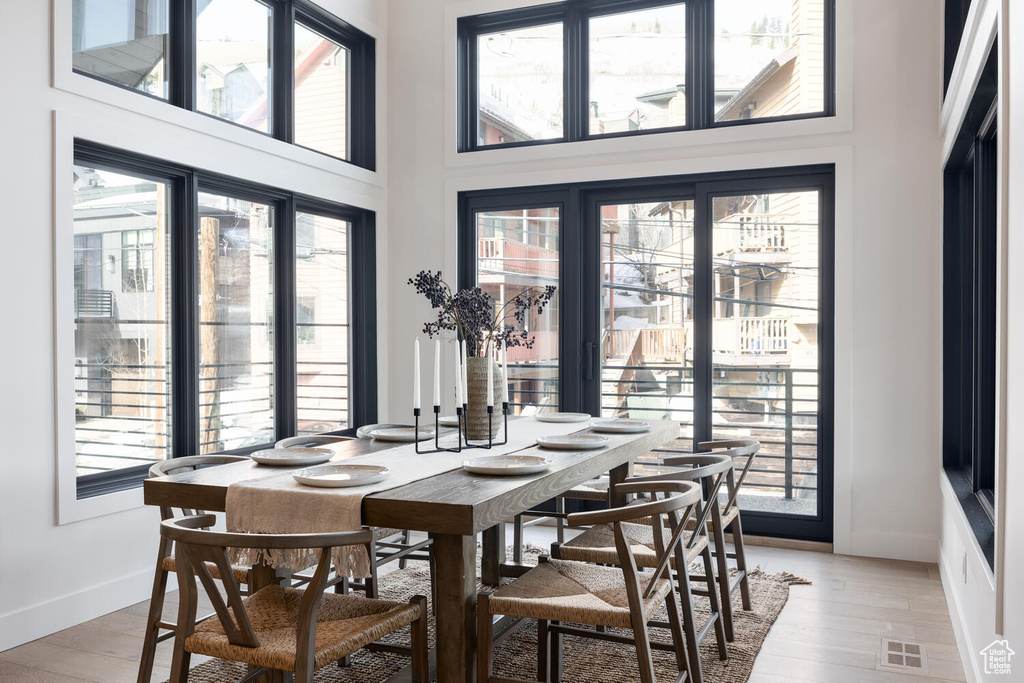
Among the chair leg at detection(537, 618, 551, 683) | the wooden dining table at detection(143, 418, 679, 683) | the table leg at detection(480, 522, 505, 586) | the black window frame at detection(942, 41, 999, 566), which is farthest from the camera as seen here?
the table leg at detection(480, 522, 505, 586)

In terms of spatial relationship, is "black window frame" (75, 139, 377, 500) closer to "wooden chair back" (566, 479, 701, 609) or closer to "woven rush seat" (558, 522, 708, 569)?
"woven rush seat" (558, 522, 708, 569)

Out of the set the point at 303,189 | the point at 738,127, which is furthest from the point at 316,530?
the point at 738,127

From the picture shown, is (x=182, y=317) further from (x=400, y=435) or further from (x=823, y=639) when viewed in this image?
(x=823, y=639)

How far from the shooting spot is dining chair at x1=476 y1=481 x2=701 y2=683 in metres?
2.05

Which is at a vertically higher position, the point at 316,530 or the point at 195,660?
the point at 316,530

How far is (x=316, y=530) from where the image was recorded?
2.07m

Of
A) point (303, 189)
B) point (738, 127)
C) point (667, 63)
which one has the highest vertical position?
point (667, 63)

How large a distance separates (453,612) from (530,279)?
3.32 metres

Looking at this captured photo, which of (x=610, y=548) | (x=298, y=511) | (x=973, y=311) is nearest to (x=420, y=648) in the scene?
(x=298, y=511)

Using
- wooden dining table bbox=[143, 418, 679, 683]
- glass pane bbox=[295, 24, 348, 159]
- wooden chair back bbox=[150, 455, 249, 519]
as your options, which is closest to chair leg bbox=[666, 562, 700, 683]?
wooden dining table bbox=[143, 418, 679, 683]

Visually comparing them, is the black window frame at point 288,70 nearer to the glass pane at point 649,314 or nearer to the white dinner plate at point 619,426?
the glass pane at point 649,314

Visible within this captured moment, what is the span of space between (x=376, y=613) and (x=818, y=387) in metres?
3.20

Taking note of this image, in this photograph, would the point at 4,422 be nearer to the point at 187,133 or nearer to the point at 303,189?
the point at 187,133

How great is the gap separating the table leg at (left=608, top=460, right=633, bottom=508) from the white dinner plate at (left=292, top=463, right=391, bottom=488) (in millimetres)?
1223
